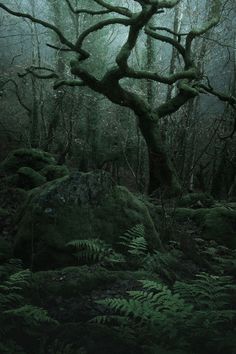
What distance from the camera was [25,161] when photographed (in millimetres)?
13953

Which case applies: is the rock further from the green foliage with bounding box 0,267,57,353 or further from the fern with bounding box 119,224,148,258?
the green foliage with bounding box 0,267,57,353

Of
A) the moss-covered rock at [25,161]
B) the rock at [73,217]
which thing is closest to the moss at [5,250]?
the rock at [73,217]

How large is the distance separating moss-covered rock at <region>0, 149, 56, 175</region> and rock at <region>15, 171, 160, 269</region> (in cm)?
704

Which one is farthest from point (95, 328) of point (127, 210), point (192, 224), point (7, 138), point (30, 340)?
point (7, 138)

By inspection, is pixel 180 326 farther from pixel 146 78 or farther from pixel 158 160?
pixel 146 78

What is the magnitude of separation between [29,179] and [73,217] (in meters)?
5.70

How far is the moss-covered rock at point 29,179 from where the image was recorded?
1165 cm

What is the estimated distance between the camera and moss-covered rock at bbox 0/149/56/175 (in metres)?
13.8

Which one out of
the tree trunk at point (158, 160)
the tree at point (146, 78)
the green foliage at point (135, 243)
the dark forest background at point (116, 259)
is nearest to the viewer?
the dark forest background at point (116, 259)

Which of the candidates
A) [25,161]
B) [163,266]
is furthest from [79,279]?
[25,161]

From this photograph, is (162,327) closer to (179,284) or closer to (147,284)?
(147,284)

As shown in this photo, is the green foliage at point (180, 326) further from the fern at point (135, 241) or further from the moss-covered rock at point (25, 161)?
the moss-covered rock at point (25, 161)

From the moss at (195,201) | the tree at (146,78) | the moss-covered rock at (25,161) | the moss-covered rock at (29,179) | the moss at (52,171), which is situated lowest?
the moss at (195,201)

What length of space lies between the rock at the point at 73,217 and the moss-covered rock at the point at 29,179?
4669 mm
